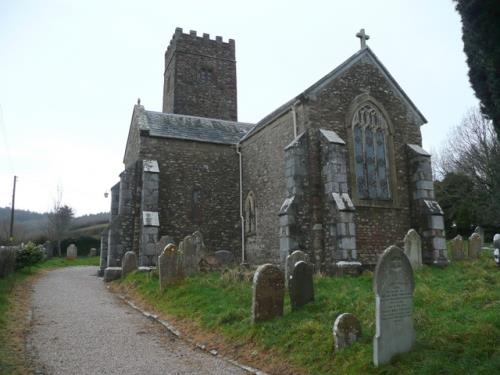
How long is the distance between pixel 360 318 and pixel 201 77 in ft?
77.3

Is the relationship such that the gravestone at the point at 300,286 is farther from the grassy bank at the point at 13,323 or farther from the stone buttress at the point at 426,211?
the stone buttress at the point at 426,211

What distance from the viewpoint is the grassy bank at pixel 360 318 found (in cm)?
542

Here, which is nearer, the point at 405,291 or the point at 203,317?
the point at 405,291

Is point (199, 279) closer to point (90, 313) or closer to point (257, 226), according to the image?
point (90, 313)

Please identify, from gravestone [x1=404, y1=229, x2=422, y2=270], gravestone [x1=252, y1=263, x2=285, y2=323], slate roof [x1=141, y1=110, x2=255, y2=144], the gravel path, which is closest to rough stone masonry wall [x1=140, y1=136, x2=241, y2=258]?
slate roof [x1=141, y1=110, x2=255, y2=144]

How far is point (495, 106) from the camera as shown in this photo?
6.29 m

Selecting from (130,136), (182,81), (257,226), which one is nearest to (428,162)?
(257,226)

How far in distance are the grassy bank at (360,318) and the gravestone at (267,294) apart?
0.22 metres

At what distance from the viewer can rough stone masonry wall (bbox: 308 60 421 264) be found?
14828mm

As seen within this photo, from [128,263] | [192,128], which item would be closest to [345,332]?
[128,263]

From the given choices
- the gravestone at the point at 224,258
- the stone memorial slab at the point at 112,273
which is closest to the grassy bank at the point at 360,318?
the gravestone at the point at 224,258

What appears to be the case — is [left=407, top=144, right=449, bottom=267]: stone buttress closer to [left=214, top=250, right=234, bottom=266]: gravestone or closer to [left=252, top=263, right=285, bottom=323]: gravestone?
Answer: [left=214, top=250, right=234, bottom=266]: gravestone

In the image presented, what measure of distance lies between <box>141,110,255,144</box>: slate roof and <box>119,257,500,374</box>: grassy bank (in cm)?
990

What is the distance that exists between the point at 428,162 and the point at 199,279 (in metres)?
9.47
